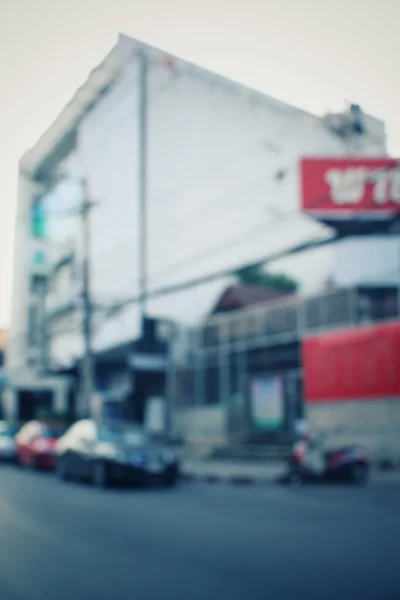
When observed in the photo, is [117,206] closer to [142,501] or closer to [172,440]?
[172,440]

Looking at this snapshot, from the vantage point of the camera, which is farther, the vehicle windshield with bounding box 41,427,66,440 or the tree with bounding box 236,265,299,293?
the tree with bounding box 236,265,299,293

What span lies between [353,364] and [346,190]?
8.50 meters

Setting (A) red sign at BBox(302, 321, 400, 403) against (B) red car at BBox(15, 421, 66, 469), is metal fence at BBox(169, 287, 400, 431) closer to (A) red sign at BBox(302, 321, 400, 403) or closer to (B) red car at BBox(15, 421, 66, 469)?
(A) red sign at BBox(302, 321, 400, 403)

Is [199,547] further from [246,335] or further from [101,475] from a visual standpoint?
[246,335]

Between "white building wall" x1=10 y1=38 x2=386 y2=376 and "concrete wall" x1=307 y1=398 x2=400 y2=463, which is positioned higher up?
"white building wall" x1=10 y1=38 x2=386 y2=376

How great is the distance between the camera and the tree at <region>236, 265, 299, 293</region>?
3772 cm

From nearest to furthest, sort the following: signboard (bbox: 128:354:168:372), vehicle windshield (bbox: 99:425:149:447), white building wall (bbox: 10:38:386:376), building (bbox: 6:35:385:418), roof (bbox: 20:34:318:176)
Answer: vehicle windshield (bbox: 99:425:149:447) → signboard (bbox: 128:354:168:372) → roof (bbox: 20:34:318:176) → building (bbox: 6:35:385:418) → white building wall (bbox: 10:38:386:376)

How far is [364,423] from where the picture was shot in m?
18.3

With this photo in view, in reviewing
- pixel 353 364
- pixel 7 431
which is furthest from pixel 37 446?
pixel 353 364

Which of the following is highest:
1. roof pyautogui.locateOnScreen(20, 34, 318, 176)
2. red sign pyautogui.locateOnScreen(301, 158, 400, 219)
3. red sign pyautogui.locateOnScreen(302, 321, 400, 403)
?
roof pyautogui.locateOnScreen(20, 34, 318, 176)

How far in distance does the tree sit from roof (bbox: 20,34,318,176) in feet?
31.8

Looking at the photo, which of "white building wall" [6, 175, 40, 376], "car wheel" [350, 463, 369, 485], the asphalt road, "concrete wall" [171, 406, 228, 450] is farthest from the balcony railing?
"white building wall" [6, 175, 40, 376]

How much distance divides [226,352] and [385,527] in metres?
17.3

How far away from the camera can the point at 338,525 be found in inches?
340
